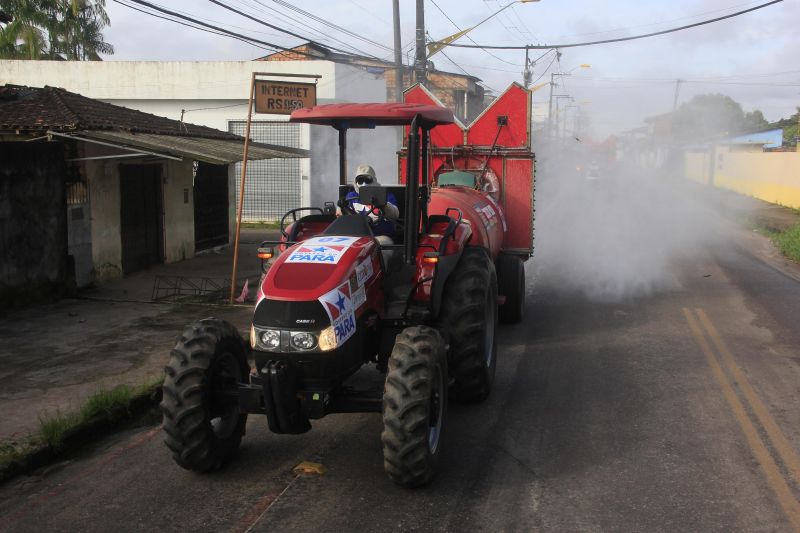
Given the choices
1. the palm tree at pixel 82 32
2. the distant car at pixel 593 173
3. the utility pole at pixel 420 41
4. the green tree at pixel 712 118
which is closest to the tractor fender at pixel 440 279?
the utility pole at pixel 420 41

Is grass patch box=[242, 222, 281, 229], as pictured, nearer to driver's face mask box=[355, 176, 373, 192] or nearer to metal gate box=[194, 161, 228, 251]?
metal gate box=[194, 161, 228, 251]

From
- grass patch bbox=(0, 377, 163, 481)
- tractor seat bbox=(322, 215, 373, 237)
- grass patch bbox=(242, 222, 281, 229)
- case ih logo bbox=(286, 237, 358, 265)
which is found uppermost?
tractor seat bbox=(322, 215, 373, 237)

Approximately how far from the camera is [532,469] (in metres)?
5.70

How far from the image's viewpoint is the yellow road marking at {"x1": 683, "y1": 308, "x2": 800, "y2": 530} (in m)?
5.05

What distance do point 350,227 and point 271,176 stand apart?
20.4 m

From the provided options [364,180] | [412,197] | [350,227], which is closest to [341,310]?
[350,227]

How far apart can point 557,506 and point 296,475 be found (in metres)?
1.87

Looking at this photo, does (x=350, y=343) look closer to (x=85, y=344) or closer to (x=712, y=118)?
(x=85, y=344)

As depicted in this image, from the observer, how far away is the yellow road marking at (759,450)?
5051 mm

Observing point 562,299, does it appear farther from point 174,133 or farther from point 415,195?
point 174,133

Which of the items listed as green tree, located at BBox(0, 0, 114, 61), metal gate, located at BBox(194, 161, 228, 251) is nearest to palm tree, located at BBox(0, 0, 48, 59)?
green tree, located at BBox(0, 0, 114, 61)

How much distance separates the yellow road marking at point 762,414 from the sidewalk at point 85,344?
5741mm

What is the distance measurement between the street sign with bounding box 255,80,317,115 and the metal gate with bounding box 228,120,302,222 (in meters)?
14.0

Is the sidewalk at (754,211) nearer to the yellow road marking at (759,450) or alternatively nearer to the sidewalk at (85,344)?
the yellow road marking at (759,450)
